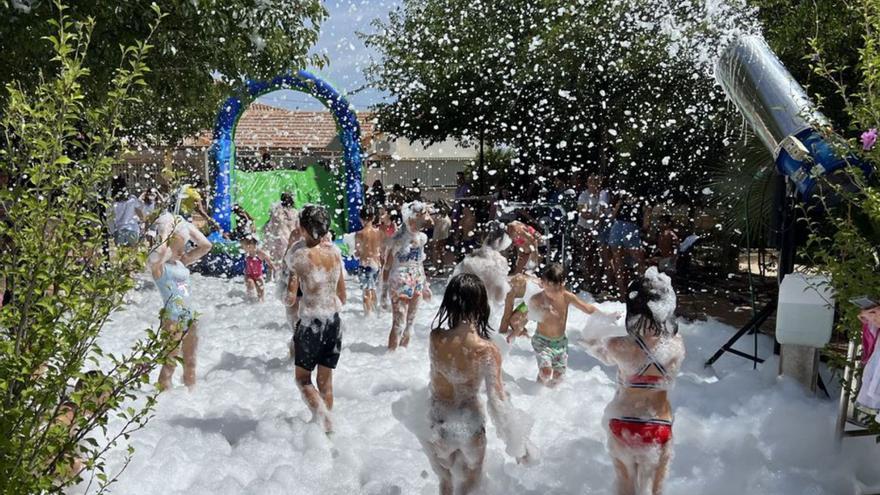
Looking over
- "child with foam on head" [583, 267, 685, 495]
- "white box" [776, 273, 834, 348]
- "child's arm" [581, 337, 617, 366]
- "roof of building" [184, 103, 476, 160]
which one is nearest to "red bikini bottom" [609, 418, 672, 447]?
"child with foam on head" [583, 267, 685, 495]

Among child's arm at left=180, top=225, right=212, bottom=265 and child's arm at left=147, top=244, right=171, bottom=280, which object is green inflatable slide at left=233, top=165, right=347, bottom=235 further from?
child's arm at left=147, top=244, right=171, bottom=280

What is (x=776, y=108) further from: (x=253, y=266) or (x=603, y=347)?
(x=253, y=266)

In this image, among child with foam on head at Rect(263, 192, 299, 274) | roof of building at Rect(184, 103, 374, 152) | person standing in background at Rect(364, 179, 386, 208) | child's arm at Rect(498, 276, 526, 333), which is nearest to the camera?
child's arm at Rect(498, 276, 526, 333)

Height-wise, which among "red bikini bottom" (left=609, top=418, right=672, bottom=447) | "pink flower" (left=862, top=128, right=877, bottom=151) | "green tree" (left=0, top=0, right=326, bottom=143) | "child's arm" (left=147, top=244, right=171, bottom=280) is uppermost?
"green tree" (left=0, top=0, right=326, bottom=143)

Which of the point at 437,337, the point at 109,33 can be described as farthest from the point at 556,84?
the point at 437,337

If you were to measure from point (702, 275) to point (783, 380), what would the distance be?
6.69 m

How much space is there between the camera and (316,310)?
544cm

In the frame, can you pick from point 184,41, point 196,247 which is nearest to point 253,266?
point 184,41

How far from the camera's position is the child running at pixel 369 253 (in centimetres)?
911

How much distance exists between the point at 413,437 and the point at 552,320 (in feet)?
4.78

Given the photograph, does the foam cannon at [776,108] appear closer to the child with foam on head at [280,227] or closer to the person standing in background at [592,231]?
the person standing in background at [592,231]

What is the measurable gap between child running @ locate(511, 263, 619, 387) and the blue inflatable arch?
9.47 metres

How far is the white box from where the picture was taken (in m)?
5.80

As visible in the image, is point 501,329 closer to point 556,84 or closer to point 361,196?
point 556,84
